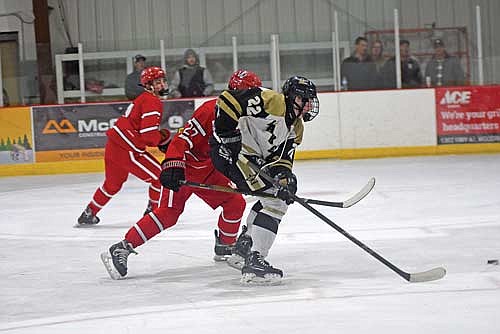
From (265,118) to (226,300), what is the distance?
84 centimetres

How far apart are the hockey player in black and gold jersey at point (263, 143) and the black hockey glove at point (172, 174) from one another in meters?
0.20

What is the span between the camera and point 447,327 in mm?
3889

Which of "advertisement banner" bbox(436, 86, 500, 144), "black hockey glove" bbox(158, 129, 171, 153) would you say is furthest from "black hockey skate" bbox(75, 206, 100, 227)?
"advertisement banner" bbox(436, 86, 500, 144)

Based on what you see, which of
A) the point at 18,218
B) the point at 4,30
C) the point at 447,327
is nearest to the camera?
the point at 447,327

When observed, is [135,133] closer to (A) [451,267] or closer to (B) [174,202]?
(B) [174,202]

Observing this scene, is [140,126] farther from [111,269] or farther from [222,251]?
[111,269]

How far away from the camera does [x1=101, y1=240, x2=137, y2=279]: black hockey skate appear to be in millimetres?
5168

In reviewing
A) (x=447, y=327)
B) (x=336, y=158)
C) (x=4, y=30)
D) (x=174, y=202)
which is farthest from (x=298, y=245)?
(x=4, y=30)

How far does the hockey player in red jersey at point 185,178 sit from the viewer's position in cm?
506

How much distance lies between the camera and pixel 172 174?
198 inches

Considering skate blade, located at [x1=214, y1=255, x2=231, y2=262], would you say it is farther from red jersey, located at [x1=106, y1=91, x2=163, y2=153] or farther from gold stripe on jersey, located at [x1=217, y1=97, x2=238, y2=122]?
red jersey, located at [x1=106, y1=91, x2=163, y2=153]

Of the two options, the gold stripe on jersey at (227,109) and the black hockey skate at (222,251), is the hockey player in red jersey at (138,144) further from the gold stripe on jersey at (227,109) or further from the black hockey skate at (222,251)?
the gold stripe on jersey at (227,109)

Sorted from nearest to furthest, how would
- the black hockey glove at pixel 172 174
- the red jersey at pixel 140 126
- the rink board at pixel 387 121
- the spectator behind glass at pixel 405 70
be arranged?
the black hockey glove at pixel 172 174 → the red jersey at pixel 140 126 → the rink board at pixel 387 121 → the spectator behind glass at pixel 405 70

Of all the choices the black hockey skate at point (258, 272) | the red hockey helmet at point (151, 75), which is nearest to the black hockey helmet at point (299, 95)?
the black hockey skate at point (258, 272)
